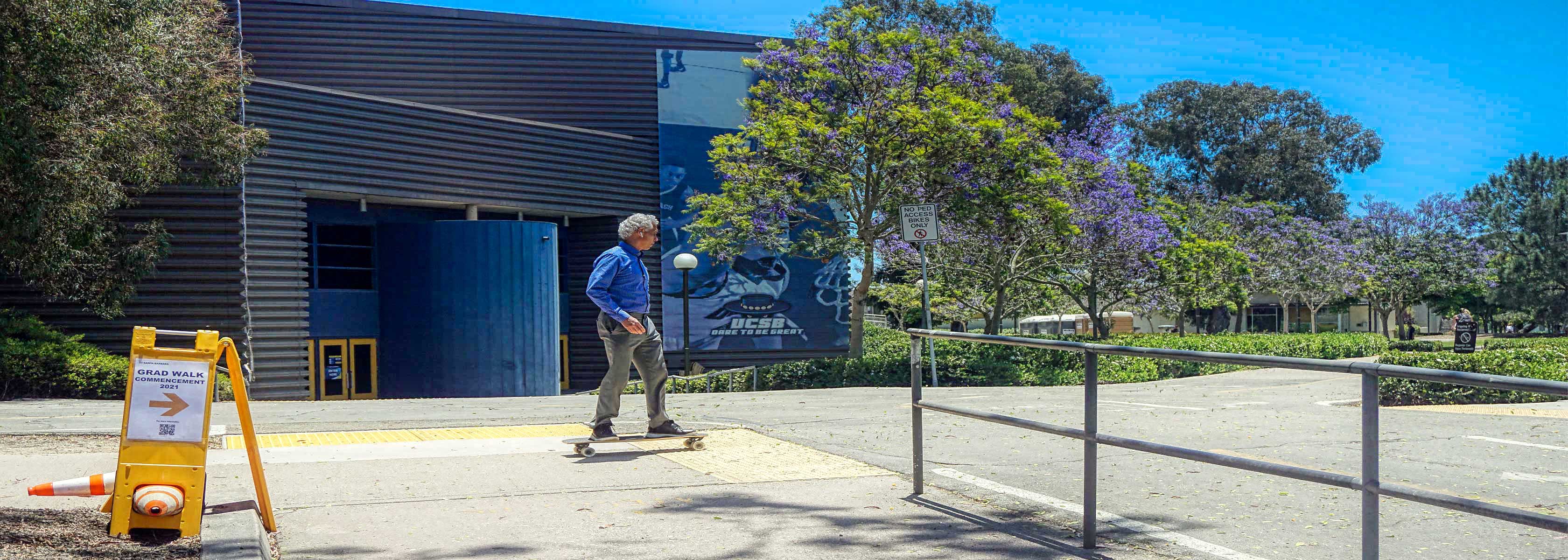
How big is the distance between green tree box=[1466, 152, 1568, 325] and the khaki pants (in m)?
59.6

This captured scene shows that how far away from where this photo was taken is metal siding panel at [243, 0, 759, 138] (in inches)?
1068

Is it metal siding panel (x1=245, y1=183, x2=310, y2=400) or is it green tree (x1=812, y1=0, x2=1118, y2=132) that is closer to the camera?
metal siding panel (x1=245, y1=183, x2=310, y2=400)

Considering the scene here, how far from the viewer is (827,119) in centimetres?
1992

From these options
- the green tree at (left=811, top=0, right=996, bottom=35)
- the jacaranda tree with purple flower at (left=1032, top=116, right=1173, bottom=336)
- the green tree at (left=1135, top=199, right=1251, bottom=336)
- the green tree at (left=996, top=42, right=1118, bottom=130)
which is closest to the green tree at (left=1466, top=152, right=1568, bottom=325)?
the green tree at (left=1135, top=199, right=1251, bottom=336)

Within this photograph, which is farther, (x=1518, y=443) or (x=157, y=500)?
(x=157, y=500)

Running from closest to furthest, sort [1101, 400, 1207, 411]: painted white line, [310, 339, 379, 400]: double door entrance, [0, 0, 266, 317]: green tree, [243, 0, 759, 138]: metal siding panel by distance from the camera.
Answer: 1. [1101, 400, 1207, 411]: painted white line
2. [0, 0, 266, 317]: green tree
3. [310, 339, 379, 400]: double door entrance
4. [243, 0, 759, 138]: metal siding panel

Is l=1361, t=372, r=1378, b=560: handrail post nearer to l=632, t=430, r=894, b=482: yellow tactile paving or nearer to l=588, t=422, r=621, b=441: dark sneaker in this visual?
l=632, t=430, r=894, b=482: yellow tactile paving

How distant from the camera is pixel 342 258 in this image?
2453 cm

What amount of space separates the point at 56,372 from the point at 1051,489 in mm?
15778

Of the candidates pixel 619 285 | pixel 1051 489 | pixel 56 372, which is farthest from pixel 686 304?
pixel 1051 489

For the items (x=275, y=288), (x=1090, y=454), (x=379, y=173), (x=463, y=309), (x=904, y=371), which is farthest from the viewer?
(x=463, y=309)

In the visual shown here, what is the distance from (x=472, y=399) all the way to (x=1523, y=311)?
64143 mm

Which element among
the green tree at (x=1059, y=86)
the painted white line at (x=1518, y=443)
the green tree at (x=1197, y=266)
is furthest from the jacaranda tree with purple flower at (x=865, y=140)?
the green tree at (x=1059, y=86)

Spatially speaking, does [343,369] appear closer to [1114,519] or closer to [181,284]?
[181,284]
